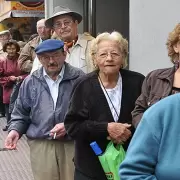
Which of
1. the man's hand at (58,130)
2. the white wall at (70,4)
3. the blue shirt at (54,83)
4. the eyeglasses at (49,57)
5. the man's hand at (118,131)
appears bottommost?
the man's hand at (58,130)

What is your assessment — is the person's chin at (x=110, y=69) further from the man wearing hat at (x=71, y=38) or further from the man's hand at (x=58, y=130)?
the man wearing hat at (x=71, y=38)

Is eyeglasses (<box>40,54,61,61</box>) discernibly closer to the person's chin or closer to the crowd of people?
the crowd of people

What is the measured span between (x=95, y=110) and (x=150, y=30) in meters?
1.98

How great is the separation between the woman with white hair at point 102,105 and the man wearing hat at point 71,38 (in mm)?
1228

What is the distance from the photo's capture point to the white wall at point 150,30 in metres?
4.56

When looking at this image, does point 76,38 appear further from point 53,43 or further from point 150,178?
point 150,178

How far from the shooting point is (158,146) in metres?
1.76

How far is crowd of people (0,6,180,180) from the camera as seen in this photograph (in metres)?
1.77

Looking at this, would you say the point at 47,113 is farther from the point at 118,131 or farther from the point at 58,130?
the point at 118,131

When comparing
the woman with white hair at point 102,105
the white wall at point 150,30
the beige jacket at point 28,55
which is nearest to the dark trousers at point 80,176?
the woman with white hair at point 102,105

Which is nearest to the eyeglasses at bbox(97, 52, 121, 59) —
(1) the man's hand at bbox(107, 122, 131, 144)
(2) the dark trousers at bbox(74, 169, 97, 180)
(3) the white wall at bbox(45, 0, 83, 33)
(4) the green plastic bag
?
(1) the man's hand at bbox(107, 122, 131, 144)

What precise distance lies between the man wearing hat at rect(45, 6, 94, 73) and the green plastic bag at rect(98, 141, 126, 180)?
156cm


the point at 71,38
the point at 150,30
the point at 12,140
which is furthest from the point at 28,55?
the point at 12,140

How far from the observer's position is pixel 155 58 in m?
4.83
